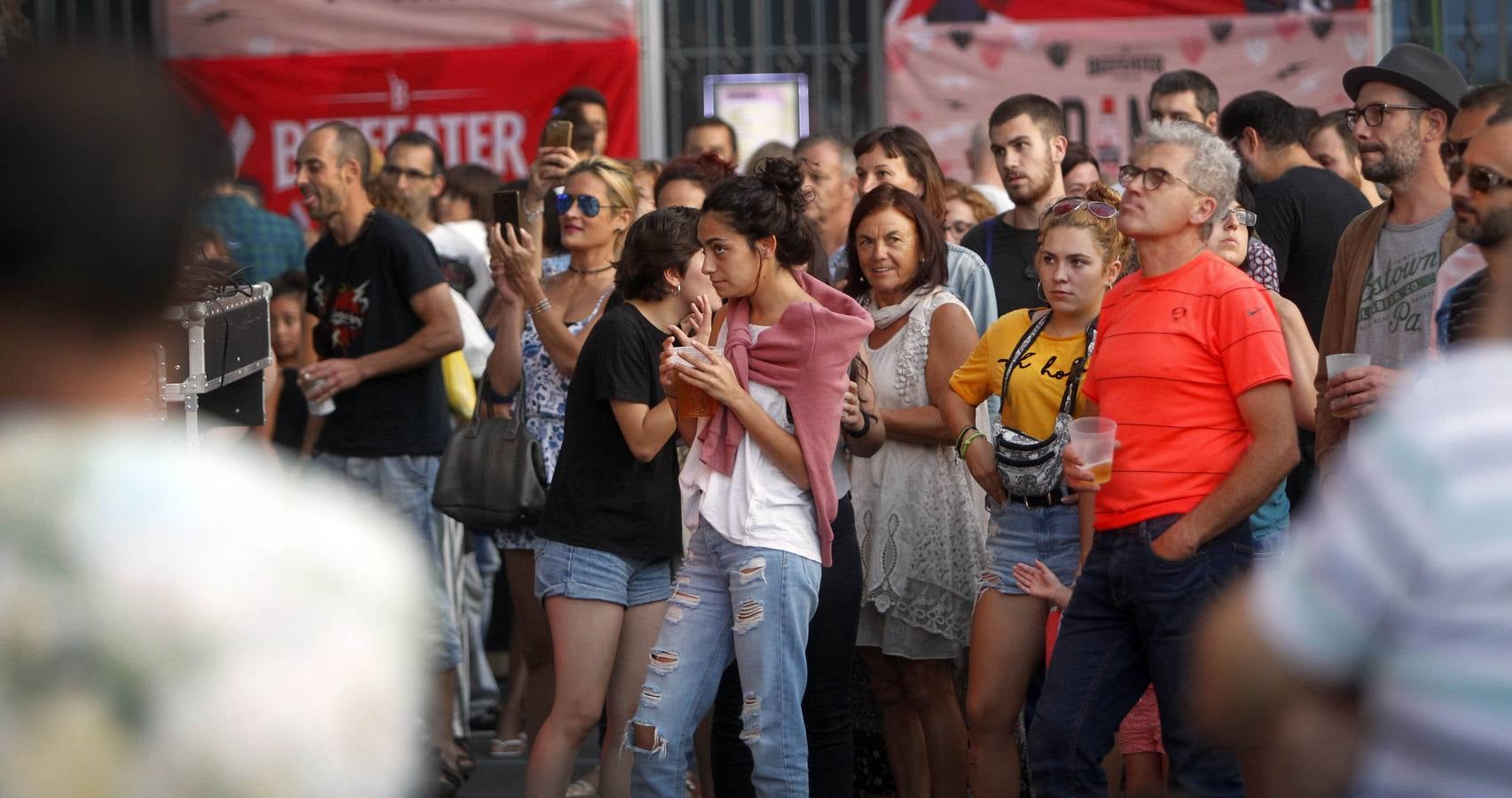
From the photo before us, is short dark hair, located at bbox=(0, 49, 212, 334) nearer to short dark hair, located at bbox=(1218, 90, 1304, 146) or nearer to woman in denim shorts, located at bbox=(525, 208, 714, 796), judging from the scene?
woman in denim shorts, located at bbox=(525, 208, 714, 796)

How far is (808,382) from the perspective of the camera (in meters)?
4.25

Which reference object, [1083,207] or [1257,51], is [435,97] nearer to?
[1257,51]

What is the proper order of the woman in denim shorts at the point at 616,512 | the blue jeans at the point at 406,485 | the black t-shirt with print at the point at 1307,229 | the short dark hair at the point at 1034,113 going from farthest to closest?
the short dark hair at the point at 1034,113
the blue jeans at the point at 406,485
the black t-shirt with print at the point at 1307,229
the woman in denim shorts at the point at 616,512

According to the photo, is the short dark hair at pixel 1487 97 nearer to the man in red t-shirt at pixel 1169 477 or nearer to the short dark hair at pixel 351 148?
the man in red t-shirt at pixel 1169 477

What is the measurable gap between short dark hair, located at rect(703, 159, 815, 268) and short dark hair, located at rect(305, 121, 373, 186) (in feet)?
7.40

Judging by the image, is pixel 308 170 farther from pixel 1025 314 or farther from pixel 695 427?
pixel 1025 314

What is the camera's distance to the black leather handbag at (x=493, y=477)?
204 inches

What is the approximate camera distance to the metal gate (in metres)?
10.3

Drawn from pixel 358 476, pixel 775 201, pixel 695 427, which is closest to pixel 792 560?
pixel 695 427

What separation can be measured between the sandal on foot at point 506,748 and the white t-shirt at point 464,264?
189 cm

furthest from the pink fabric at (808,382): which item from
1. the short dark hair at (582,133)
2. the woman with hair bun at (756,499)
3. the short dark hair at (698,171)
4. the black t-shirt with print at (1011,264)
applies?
the short dark hair at (582,133)

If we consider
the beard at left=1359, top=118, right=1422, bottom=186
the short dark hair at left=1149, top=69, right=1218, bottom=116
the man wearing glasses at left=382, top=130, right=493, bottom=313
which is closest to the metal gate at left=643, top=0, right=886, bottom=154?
the man wearing glasses at left=382, top=130, right=493, bottom=313

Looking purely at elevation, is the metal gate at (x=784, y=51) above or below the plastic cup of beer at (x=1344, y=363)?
above

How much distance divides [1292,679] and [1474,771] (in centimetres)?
15
